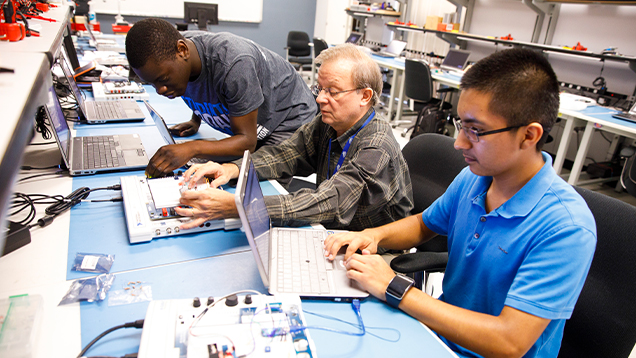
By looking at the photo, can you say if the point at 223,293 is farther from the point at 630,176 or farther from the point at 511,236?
the point at 630,176

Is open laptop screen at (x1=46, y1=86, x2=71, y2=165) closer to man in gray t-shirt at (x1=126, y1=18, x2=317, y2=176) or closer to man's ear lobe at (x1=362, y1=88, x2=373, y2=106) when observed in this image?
man in gray t-shirt at (x1=126, y1=18, x2=317, y2=176)

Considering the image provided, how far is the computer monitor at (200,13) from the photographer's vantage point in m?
4.81

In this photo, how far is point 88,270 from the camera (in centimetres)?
94

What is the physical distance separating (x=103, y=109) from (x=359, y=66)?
1.58 meters

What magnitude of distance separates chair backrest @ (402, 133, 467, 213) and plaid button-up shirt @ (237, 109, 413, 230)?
0.11 meters

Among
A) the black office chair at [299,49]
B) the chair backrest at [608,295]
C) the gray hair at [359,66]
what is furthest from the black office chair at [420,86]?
the chair backrest at [608,295]

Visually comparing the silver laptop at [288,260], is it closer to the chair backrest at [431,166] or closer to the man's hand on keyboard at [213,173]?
the man's hand on keyboard at [213,173]

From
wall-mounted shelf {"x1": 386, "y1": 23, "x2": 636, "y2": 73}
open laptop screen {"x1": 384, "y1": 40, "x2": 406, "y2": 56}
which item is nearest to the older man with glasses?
wall-mounted shelf {"x1": 386, "y1": 23, "x2": 636, "y2": 73}

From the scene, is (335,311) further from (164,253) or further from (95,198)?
(95,198)

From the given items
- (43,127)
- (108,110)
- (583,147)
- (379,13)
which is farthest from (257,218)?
(379,13)

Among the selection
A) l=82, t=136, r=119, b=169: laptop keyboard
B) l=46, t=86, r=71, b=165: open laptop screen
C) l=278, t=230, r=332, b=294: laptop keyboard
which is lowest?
l=278, t=230, r=332, b=294: laptop keyboard

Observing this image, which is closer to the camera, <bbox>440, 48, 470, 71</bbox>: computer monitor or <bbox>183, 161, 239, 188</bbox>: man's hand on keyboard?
<bbox>183, 161, 239, 188</bbox>: man's hand on keyboard

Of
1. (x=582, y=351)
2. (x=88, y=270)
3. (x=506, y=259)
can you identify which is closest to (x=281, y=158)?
(x=88, y=270)

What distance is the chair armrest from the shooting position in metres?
1.16
